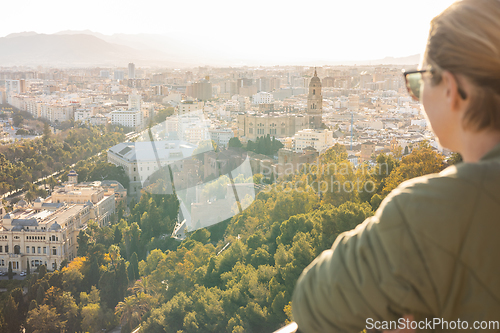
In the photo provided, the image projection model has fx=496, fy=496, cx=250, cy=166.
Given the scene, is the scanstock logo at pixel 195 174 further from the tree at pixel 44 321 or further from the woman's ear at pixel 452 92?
the woman's ear at pixel 452 92

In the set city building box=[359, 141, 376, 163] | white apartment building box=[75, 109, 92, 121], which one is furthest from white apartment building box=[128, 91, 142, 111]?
city building box=[359, 141, 376, 163]

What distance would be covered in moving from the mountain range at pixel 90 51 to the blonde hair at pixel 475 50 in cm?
3749

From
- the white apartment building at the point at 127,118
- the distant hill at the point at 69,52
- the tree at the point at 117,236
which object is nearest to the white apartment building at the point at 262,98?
the white apartment building at the point at 127,118

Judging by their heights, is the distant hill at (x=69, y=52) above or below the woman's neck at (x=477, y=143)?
above

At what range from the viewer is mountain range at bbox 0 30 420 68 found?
39.5 m

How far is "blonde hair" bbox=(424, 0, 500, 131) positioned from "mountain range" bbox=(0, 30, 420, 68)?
37486 mm

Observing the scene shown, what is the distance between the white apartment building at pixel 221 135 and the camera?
39.7 ft

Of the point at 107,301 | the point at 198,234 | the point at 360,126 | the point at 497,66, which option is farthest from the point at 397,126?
the point at 497,66

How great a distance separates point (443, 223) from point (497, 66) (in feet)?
0.26

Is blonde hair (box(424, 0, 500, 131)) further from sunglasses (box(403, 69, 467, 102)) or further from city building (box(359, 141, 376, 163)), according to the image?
city building (box(359, 141, 376, 163))

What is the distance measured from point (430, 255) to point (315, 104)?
13.3 meters

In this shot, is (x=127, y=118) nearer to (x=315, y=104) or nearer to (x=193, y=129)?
(x=193, y=129)

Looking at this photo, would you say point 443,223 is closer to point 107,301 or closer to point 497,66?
point 497,66

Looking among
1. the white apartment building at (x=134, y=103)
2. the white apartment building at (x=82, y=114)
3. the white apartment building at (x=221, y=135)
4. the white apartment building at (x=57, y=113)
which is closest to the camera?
the white apartment building at (x=221, y=135)
